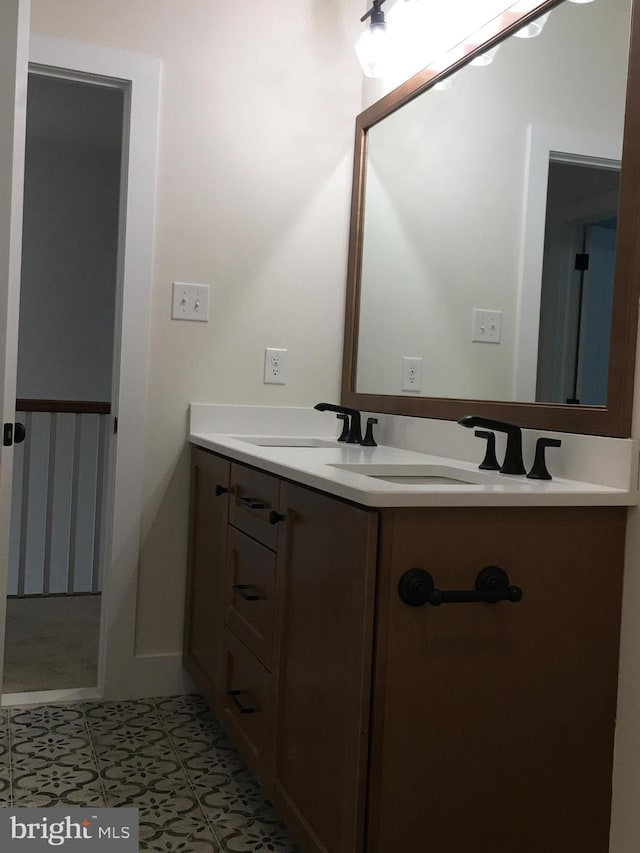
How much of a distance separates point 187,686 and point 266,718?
0.87 meters

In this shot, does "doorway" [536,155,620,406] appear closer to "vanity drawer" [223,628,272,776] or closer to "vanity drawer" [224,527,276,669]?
"vanity drawer" [224,527,276,669]

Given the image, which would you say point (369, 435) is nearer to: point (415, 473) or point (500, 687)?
point (415, 473)

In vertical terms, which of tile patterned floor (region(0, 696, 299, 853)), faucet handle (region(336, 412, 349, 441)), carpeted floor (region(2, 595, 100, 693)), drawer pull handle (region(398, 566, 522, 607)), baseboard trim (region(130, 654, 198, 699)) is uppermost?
faucet handle (region(336, 412, 349, 441))

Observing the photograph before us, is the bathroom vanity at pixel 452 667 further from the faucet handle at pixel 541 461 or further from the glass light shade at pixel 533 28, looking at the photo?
the glass light shade at pixel 533 28

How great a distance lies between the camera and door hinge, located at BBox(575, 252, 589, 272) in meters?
1.67

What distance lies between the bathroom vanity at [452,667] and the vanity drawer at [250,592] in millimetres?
170

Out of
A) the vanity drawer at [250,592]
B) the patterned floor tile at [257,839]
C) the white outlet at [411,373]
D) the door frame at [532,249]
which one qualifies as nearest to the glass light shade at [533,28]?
the door frame at [532,249]

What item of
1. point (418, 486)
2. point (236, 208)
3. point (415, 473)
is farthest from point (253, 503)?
point (236, 208)

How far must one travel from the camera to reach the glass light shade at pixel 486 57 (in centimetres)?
203

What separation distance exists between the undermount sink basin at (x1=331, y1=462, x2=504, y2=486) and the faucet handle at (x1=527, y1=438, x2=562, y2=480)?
0.14 meters

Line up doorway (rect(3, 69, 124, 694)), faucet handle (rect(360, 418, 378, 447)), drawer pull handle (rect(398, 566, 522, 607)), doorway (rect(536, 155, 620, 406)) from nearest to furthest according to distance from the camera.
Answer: drawer pull handle (rect(398, 566, 522, 607)) < doorway (rect(536, 155, 620, 406)) < faucet handle (rect(360, 418, 378, 447)) < doorway (rect(3, 69, 124, 694))

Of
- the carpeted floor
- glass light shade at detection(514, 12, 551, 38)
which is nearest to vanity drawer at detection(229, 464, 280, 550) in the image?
the carpeted floor

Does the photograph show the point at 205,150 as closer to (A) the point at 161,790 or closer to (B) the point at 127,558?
(B) the point at 127,558

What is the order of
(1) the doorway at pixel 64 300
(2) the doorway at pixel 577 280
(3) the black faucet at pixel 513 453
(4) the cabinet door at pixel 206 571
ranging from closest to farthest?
(2) the doorway at pixel 577 280, (3) the black faucet at pixel 513 453, (4) the cabinet door at pixel 206 571, (1) the doorway at pixel 64 300
